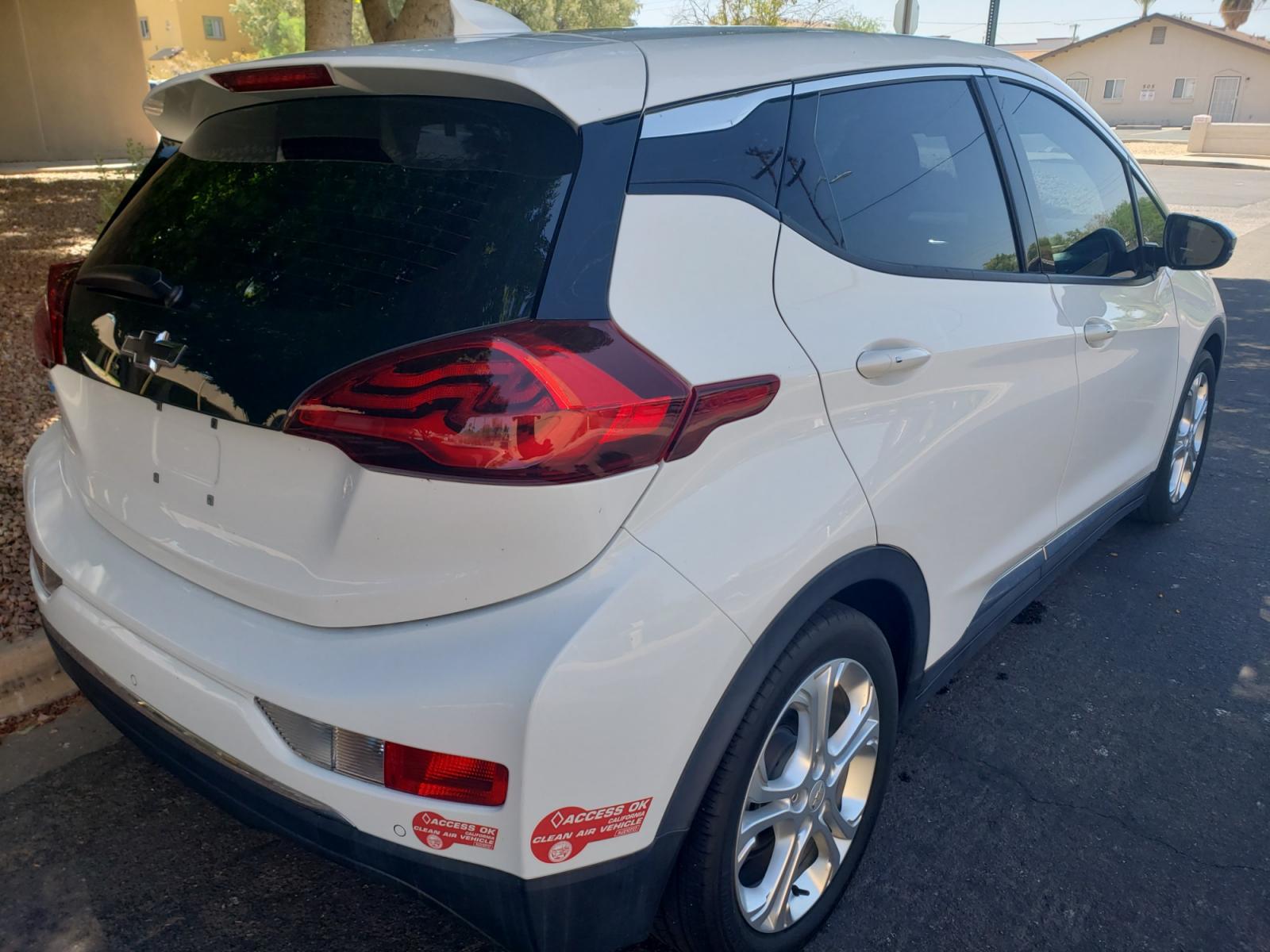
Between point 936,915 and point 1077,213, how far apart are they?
2.17m

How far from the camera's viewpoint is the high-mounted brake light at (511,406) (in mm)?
1589

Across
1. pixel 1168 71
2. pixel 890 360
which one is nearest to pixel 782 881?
pixel 890 360

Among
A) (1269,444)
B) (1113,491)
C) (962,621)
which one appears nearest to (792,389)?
(962,621)

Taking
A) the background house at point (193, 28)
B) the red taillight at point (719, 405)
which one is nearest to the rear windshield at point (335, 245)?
the red taillight at point (719, 405)

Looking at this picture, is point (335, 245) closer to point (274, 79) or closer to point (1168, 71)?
point (274, 79)

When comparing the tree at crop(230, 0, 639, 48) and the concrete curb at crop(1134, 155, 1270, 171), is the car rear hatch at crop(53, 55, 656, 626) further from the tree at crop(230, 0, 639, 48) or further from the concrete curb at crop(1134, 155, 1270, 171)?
the concrete curb at crop(1134, 155, 1270, 171)

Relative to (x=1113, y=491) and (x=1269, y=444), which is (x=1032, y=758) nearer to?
(x=1113, y=491)

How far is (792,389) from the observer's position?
6.13 feet

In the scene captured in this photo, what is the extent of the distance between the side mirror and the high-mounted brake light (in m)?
2.86

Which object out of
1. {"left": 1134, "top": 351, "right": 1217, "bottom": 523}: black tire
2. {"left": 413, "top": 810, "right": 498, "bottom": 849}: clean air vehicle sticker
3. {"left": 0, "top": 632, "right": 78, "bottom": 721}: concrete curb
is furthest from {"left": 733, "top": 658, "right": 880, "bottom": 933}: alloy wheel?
{"left": 1134, "top": 351, "right": 1217, "bottom": 523}: black tire

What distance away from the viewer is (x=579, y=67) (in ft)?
5.97

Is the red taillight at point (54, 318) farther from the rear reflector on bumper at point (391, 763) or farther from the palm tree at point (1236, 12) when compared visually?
the palm tree at point (1236, 12)

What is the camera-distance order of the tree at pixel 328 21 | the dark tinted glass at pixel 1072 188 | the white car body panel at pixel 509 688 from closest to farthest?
the white car body panel at pixel 509 688 < the dark tinted glass at pixel 1072 188 < the tree at pixel 328 21

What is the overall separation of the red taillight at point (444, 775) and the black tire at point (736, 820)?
0.42 m
